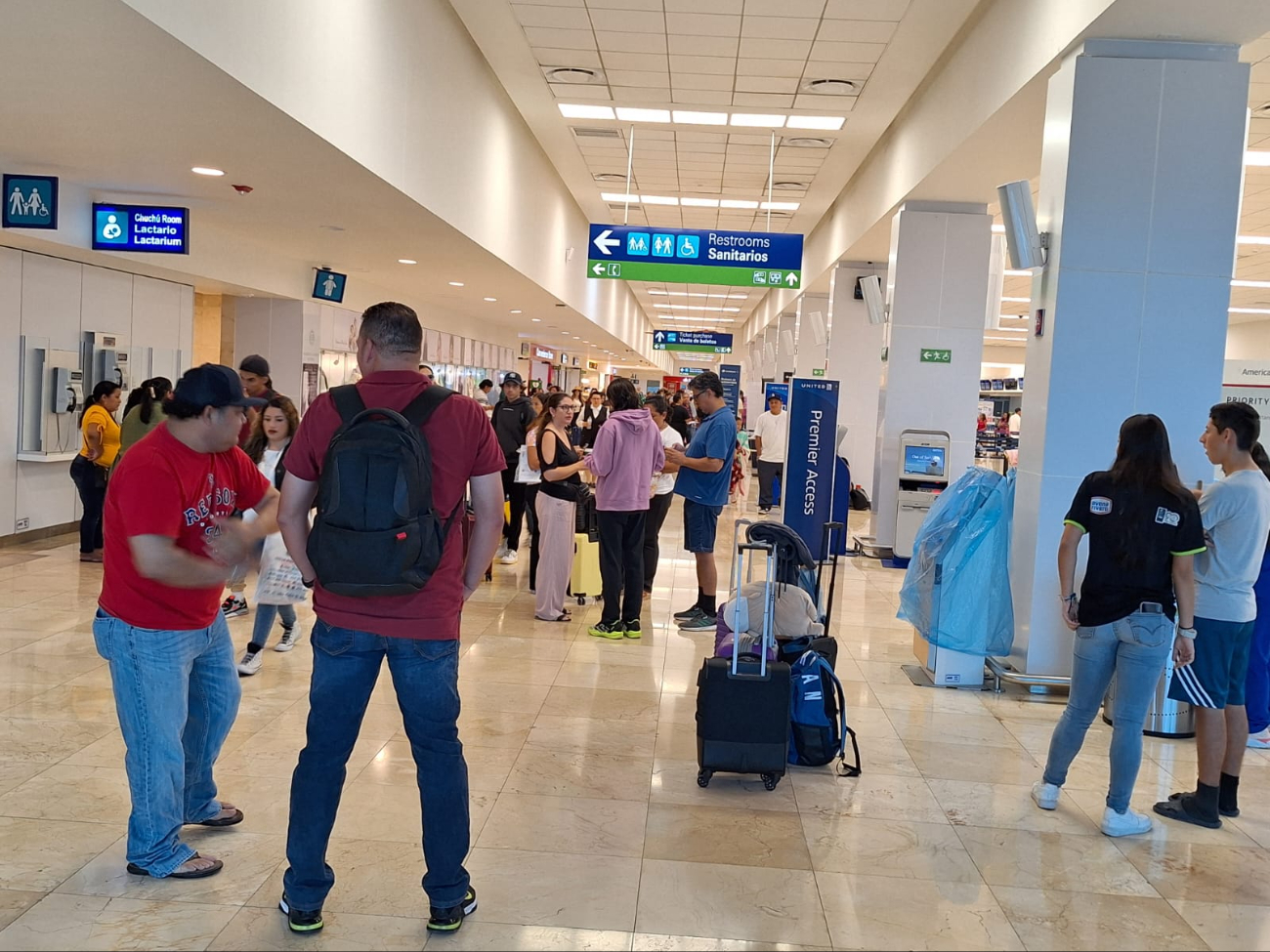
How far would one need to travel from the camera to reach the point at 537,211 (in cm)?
1343

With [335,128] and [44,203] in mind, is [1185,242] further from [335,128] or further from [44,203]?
[44,203]

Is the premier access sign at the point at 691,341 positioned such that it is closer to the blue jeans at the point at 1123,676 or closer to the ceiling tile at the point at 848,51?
the ceiling tile at the point at 848,51

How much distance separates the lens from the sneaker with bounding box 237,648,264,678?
5.48 m

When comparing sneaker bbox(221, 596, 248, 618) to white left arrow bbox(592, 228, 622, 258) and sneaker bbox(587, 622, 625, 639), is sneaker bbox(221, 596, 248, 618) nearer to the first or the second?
sneaker bbox(587, 622, 625, 639)

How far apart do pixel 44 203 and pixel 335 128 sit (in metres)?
2.85

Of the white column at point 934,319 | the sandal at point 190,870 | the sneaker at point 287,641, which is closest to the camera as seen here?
the sandal at point 190,870

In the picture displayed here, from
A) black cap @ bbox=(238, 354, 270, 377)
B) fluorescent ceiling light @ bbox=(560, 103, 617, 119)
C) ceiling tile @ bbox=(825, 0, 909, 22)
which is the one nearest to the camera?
black cap @ bbox=(238, 354, 270, 377)

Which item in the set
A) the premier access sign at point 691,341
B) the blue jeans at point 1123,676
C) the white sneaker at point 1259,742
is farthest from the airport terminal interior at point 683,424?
the premier access sign at point 691,341

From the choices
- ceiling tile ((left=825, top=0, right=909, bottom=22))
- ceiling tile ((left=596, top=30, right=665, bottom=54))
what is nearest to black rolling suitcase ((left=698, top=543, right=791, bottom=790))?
ceiling tile ((left=825, top=0, right=909, bottom=22))

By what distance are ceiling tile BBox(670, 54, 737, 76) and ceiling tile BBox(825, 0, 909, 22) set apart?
127 cm

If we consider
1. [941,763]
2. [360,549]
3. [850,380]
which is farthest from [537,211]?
[360,549]

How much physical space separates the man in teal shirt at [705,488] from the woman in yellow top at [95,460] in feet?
16.1

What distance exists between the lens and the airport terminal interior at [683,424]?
132 inches

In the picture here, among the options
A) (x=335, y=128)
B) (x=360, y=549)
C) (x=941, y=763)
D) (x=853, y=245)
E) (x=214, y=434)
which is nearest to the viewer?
(x=360, y=549)
